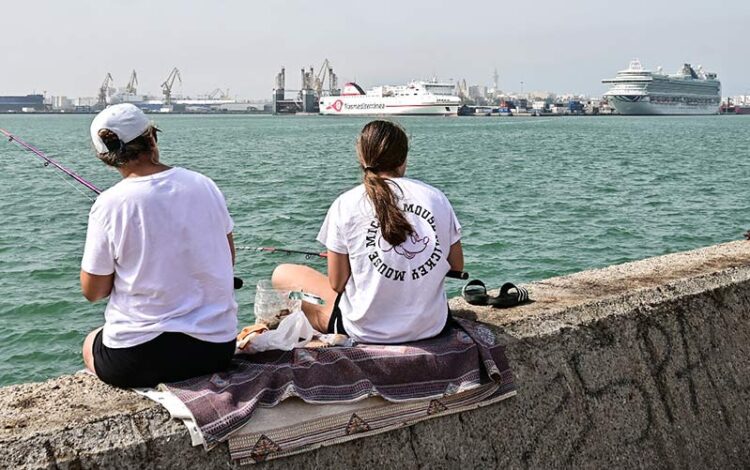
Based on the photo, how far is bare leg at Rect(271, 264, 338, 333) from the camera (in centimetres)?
277

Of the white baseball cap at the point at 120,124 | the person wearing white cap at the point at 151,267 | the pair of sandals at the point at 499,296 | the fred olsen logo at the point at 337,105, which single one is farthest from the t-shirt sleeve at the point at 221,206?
the fred olsen logo at the point at 337,105

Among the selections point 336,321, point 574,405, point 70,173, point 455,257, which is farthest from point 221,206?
point 70,173

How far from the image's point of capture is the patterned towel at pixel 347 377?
200 cm

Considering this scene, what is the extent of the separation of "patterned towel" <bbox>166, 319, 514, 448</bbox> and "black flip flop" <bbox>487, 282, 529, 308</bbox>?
321 millimetres

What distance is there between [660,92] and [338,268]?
99779 millimetres

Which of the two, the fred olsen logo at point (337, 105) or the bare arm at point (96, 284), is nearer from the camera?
the bare arm at point (96, 284)

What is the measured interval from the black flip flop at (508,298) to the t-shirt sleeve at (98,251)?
1277mm

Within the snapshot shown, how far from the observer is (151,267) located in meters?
2.16

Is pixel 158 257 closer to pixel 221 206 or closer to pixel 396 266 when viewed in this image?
pixel 221 206

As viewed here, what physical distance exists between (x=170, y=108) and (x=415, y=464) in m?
150

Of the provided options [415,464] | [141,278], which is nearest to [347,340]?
[415,464]

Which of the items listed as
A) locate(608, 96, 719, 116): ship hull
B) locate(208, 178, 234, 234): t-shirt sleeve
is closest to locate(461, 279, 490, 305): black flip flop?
locate(208, 178, 234, 234): t-shirt sleeve

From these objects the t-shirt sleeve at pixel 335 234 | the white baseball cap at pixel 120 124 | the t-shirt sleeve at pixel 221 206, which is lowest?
the t-shirt sleeve at pixel 335 234

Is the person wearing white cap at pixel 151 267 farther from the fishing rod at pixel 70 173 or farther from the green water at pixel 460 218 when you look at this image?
the green water at pixel 460 218
